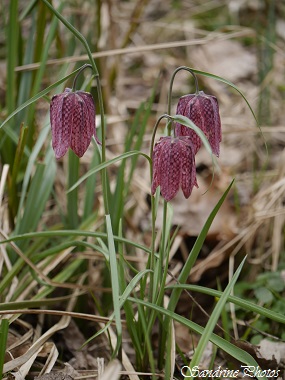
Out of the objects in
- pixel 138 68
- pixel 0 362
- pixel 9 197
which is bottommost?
pixel 0 362

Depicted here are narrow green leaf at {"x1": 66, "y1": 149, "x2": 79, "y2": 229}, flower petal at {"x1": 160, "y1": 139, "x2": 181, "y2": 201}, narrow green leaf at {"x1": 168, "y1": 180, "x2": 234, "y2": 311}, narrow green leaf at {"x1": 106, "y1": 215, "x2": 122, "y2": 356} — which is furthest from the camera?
narrow green leaf at {"x1": 66, "y1": 149, "x2": 79, "y2": 229}

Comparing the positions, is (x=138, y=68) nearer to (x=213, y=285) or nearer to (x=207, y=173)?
(x=207, y=173)

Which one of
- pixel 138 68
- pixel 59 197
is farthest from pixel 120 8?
pixel 59 197

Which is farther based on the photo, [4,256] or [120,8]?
[120,8]

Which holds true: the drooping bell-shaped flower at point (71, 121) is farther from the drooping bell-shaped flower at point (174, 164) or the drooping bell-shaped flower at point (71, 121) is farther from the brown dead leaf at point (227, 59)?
the brown dead leaf at point (227, 59)

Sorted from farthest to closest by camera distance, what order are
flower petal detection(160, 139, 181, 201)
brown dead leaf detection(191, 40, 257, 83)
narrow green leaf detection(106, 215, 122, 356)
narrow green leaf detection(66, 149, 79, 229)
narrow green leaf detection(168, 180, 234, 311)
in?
brown dead leaf detection(191, 40, 257, 83), narrow green leaf detection(66, 149, 79, 229), narrow green leaf detection(168, 180, 234, 311), flower petal detection(160, 139, 181, 201), narrow green leaf detection(106, 215, 122, 356)

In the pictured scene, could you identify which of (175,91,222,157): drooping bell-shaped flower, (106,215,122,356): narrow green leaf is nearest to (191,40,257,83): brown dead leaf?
(175,91,222,157): drooping bell-shaped flower

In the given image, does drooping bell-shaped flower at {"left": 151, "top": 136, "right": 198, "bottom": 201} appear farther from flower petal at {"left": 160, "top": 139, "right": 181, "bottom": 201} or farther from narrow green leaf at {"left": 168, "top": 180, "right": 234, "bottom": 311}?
narrow green leaf at {"left": 168, "top": 180, "right": 234, "bottom": 311}

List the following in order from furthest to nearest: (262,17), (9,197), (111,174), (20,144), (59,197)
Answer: (262,17)
(111,174)
(59,197)
(9,197)
(20,144)

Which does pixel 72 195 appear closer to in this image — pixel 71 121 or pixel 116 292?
pixel 71 121
